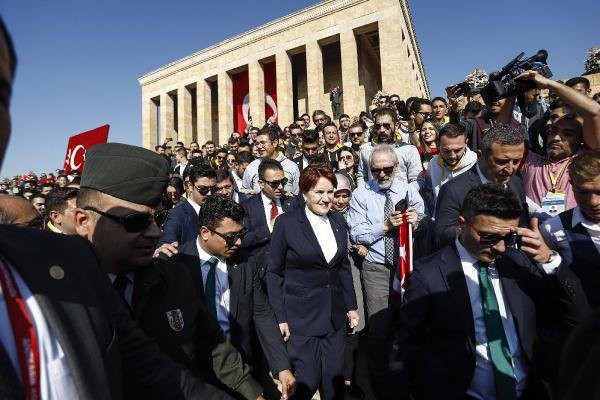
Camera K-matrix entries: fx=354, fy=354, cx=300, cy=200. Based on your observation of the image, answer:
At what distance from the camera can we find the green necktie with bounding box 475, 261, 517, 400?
2.07 meters

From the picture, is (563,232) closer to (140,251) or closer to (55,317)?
(140,251)

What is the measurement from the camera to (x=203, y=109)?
101 feet

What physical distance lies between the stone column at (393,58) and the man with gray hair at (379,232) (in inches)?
727

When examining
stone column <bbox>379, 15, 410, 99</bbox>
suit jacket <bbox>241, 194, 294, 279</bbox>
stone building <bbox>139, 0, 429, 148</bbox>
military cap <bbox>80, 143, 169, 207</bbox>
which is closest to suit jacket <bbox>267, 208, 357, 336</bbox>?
suit jacket <bbox>241, 194, 294, 279</bbox>

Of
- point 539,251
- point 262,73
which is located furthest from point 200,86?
point 539,251

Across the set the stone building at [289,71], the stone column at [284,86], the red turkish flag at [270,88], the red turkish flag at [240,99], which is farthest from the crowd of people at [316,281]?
the red turkish flag at [240,99]

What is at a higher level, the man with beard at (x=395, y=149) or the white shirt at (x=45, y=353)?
the man with beard at (x=395, y=149)

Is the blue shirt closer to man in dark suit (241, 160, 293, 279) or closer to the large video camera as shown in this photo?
man in dark suit (241, 160, 293, 279)

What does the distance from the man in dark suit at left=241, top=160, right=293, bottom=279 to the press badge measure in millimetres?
2715

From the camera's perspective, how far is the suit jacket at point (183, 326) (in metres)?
1.79

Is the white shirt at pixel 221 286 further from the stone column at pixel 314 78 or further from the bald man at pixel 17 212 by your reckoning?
the stone column at pixel 314 78

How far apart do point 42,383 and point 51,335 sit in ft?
0.34

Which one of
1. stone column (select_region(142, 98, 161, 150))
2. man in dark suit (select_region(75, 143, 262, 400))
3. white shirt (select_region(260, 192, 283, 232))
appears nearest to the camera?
man in dark suit (select_region(75, 143, 262, 400))

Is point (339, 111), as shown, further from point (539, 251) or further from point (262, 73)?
point (539, 251)
